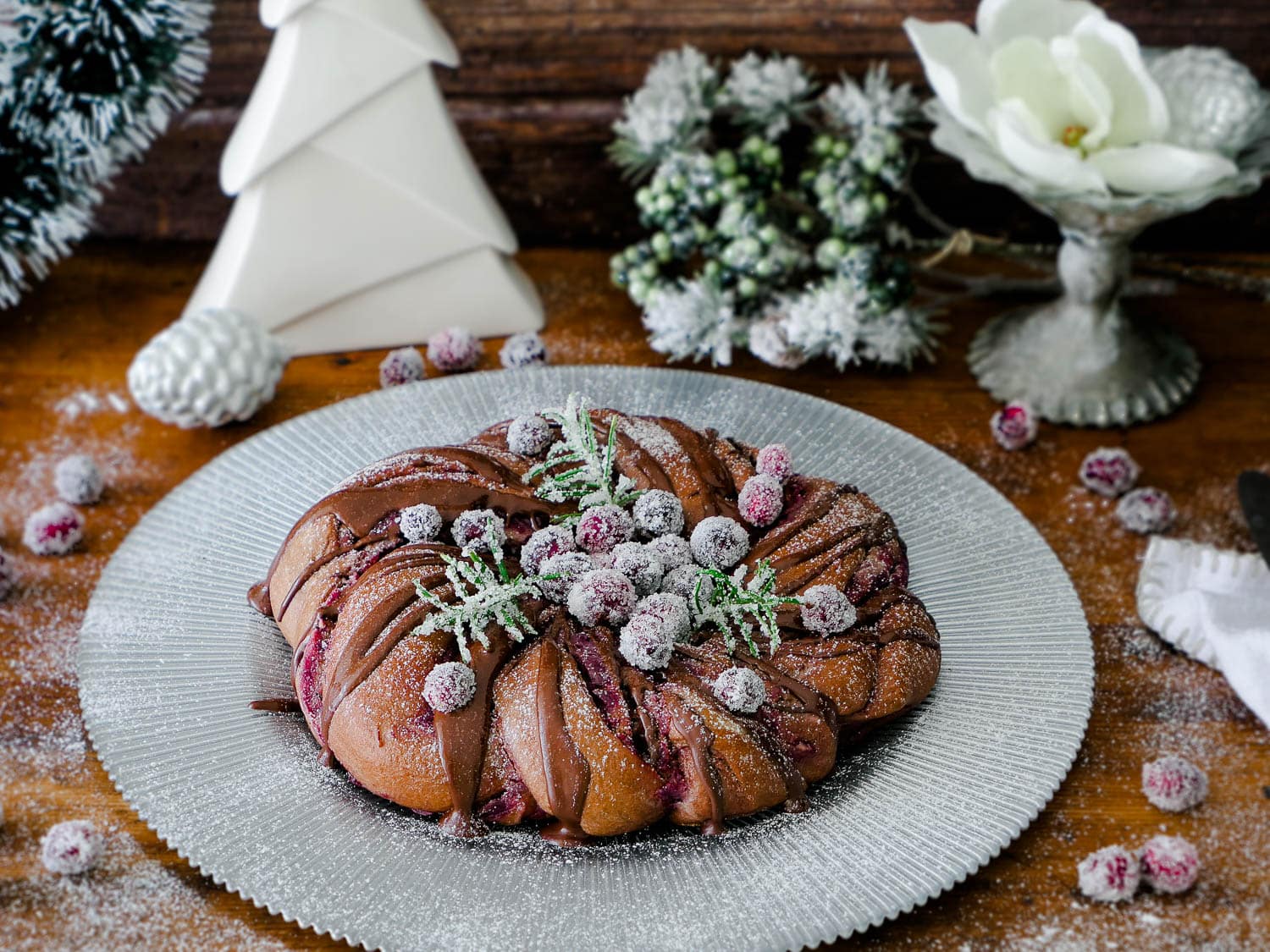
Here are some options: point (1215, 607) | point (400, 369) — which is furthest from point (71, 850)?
point (1215, 607)

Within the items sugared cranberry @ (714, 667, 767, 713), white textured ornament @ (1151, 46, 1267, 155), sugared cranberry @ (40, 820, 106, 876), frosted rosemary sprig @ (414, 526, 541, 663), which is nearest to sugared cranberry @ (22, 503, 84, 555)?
sugared cranberry @ (40, 820, 106, 876)

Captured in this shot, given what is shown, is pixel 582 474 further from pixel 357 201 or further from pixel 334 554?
pixel 357 201

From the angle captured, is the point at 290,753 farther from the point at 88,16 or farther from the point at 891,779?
the point at 88,16

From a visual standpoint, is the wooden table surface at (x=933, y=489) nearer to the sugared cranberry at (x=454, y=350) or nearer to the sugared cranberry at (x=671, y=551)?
the sugared cranberry at (x=454, y=350)

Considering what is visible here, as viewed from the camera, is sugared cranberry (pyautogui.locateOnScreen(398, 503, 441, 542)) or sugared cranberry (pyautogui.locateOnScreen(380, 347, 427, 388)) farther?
sugared cranberry (pyautogui.locateOnScreen(380, 347, 427, 388))

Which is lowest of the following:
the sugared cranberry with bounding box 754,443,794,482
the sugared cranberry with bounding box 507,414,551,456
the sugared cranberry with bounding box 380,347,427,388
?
the sugared cranberry with bounding box 380,347,427,388

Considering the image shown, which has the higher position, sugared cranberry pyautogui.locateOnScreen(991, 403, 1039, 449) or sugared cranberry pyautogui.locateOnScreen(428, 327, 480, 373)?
sugared cranberry pyautogui.locateOnScreen(428, 327, 480, 373)

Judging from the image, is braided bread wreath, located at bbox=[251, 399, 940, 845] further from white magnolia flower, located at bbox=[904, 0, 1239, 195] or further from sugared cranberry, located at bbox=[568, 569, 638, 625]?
white magnolia flower, located at bbox=[904, 0, 1239, 195]

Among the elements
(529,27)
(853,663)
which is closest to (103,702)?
(853,663)
